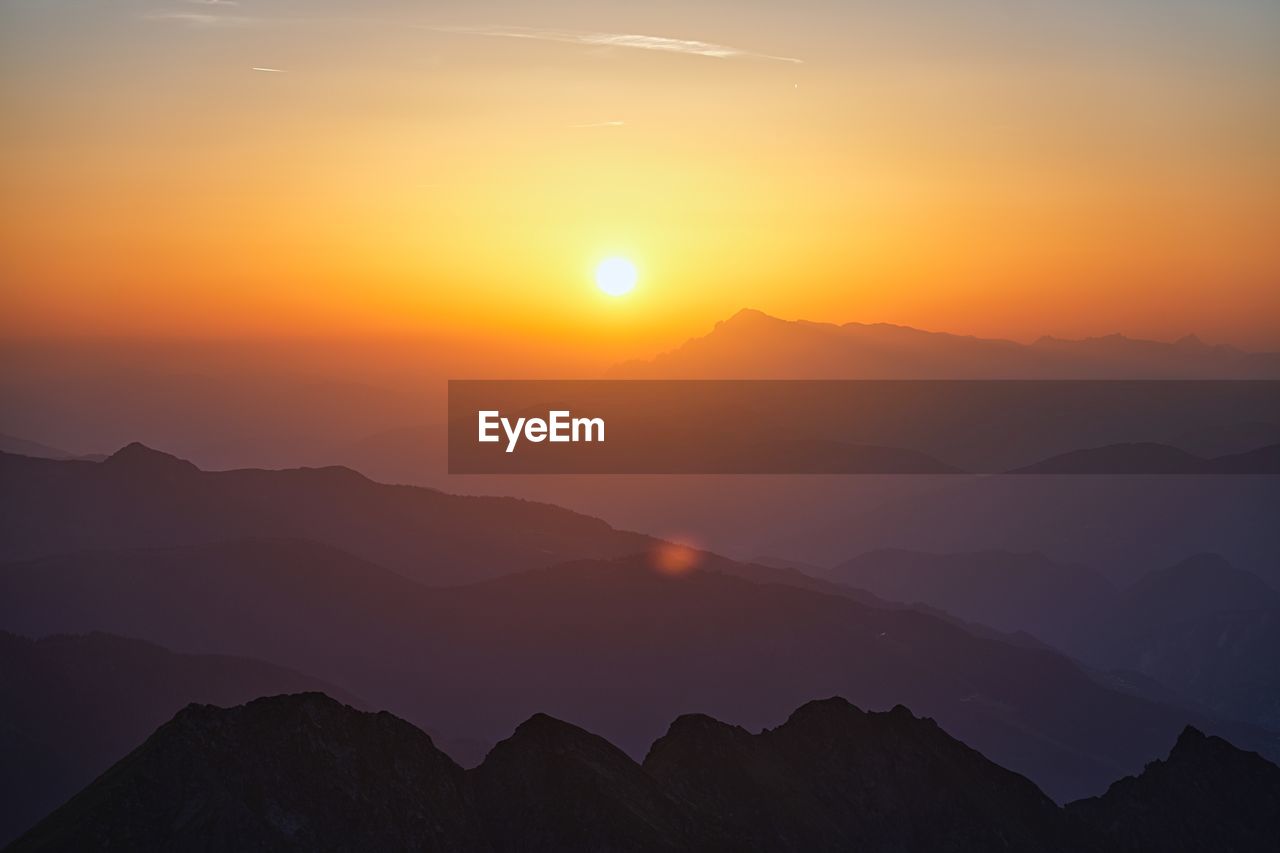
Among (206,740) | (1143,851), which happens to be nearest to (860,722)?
(1143,851)

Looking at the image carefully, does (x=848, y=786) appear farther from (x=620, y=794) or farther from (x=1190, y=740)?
(x=1190, y=740)

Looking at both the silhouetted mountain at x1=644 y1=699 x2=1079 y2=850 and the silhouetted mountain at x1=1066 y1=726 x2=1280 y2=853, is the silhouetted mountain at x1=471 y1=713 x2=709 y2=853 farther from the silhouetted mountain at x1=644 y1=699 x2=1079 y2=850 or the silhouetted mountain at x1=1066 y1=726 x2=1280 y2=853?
the silhouetted mountain at x1=1066 y1=726 x2=1280 y2=853

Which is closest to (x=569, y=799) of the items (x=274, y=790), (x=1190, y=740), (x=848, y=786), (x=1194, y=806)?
(x=274, y=790)

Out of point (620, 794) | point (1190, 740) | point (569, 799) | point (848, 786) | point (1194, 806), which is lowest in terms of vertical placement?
point (1194, 806)

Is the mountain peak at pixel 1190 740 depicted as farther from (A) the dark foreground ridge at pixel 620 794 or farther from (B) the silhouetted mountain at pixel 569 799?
(B) the silhouetted mountain at pixel 569 799

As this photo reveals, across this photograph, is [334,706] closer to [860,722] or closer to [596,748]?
[596,748]
